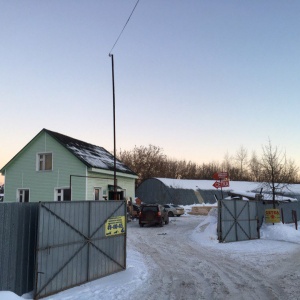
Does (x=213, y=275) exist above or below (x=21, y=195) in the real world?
below

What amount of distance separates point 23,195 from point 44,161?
3212mm

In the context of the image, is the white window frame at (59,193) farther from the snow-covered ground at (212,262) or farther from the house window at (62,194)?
the snow-covered ground at (212,262)

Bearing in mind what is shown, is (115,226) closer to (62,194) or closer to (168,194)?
(62,194)

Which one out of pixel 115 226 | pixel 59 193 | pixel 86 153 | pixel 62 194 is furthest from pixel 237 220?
pixel 86 153

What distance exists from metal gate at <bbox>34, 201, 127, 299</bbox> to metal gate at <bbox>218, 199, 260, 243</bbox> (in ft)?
22.8

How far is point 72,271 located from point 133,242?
8104 mm

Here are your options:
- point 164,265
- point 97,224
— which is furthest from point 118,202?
point 164,265

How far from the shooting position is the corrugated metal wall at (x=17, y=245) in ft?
22.9

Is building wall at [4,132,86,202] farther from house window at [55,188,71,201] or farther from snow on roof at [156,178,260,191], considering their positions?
snow on roof at [156,178,260,191]

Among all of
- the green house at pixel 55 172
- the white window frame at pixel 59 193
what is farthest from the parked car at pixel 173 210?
the white window frame at pixel 59 193

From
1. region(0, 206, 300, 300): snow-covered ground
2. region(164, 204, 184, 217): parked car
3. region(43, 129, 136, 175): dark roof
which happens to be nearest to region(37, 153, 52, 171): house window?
region(43, 129, 136, 175): dark roof

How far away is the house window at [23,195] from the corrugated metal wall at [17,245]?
65.1 ft

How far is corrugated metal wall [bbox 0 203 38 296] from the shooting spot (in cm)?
698

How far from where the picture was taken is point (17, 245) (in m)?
7.29
